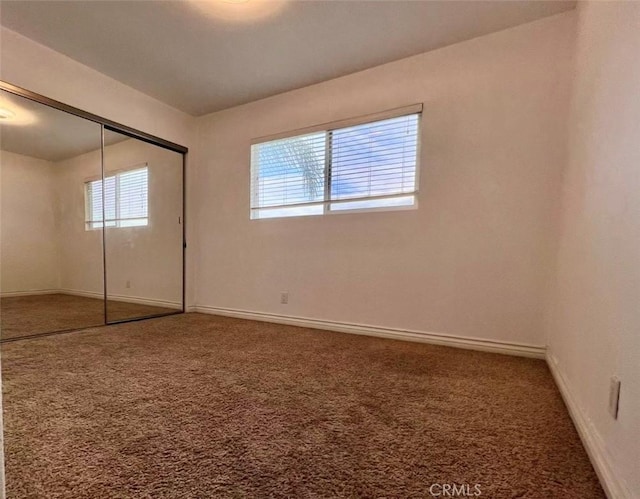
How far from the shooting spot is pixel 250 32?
2.20 metres

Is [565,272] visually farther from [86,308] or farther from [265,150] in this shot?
[86,308]

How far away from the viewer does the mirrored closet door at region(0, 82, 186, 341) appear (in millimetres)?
2785

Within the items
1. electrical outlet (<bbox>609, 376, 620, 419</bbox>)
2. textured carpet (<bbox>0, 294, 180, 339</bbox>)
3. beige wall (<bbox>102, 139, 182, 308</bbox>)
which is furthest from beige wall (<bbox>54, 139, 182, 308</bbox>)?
electrical outlet (<bbox>609, 376, 620, 419</bbox>)

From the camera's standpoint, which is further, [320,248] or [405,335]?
[320,248]

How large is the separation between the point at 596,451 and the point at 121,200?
4.18 metres

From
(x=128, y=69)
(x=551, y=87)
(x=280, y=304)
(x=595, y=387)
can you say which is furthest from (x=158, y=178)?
(x=595, y=387)

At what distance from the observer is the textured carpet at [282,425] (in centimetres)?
91

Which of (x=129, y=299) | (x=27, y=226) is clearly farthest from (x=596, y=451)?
(x=27, y=226)

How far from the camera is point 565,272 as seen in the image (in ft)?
5.65

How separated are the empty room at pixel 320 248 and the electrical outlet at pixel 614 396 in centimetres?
2

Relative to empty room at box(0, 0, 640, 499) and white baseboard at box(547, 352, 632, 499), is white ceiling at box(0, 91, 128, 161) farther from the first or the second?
white baseboard at box(547, 352, 632, 499)

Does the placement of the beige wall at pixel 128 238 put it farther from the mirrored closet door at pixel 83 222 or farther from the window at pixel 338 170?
the window at pixel 338 170

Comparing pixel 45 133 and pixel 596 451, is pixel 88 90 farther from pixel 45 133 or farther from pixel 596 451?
pixel 596 451

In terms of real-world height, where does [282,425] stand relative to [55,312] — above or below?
above
